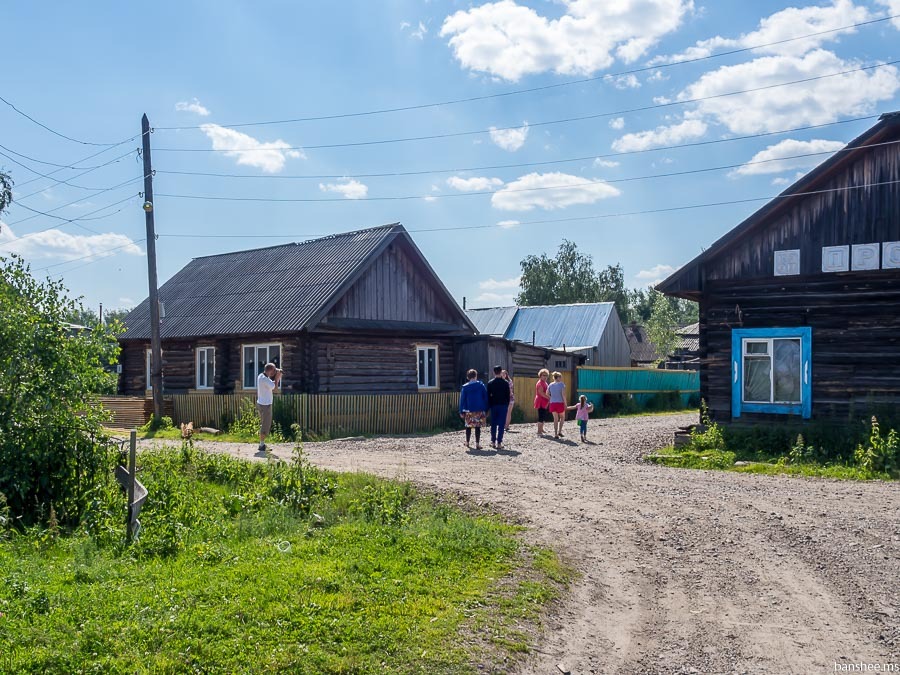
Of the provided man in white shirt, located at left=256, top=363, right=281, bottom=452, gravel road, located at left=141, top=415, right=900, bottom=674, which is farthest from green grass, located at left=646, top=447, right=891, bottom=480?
man in white shirt, located at left=256, top=363, right=281, bottom=452

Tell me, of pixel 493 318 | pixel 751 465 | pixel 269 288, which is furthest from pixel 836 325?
pixel 493 318

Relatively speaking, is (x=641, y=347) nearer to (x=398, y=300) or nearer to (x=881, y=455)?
(x=398, y=300)

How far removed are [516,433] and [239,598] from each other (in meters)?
15.3

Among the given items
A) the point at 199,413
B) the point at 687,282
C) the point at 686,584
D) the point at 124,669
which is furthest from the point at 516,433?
the point at 124,669

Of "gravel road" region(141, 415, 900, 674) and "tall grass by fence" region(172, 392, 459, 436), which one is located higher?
"tall grass by fence" region(172, 392, 459, 436)

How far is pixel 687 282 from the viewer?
59.6 ft

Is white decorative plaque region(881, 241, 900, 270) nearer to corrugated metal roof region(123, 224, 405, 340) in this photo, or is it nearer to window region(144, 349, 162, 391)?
corrugated metal roof region(123, 224, 405, 340)

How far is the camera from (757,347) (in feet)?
57.8

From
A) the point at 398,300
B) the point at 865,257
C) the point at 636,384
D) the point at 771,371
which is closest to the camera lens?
the point at 865,257

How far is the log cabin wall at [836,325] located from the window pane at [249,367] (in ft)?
44.0

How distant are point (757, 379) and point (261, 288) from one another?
16.1m

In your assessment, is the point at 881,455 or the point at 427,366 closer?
the point at 881,455

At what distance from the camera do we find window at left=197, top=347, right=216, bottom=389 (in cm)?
2683

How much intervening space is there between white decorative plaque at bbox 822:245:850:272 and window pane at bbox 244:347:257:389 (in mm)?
15872
